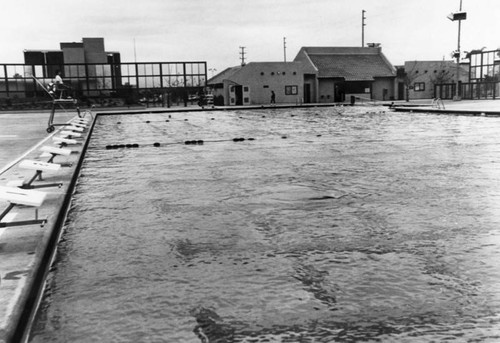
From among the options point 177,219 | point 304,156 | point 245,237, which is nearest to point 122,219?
point 177,219

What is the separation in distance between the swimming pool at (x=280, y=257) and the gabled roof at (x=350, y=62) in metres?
56.4

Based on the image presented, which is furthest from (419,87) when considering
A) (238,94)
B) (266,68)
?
(238,94)

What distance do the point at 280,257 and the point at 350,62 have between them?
216 feet

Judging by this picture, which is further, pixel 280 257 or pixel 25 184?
pixel 25 184

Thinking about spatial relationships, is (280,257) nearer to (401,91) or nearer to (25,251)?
(25,251)

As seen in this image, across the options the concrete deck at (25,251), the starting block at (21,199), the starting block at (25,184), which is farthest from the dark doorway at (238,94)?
the starting block at (21,199)

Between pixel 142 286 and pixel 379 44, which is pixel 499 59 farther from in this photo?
pixel 142 286

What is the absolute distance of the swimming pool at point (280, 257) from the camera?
380 cm

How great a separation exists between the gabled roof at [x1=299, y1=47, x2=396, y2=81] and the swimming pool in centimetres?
5640

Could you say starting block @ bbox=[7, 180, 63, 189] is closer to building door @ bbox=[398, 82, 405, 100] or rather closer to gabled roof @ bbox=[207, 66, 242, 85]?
gabled roof @ bbox=[207, 66, 242, 85]

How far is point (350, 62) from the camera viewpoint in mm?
68375

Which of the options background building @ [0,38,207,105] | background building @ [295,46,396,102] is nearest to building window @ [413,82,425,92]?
background building @ [295,46,396,102]

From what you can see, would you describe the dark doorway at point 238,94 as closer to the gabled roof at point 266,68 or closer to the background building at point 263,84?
the background building at point 263,84

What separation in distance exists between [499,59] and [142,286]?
7081 centimetres
